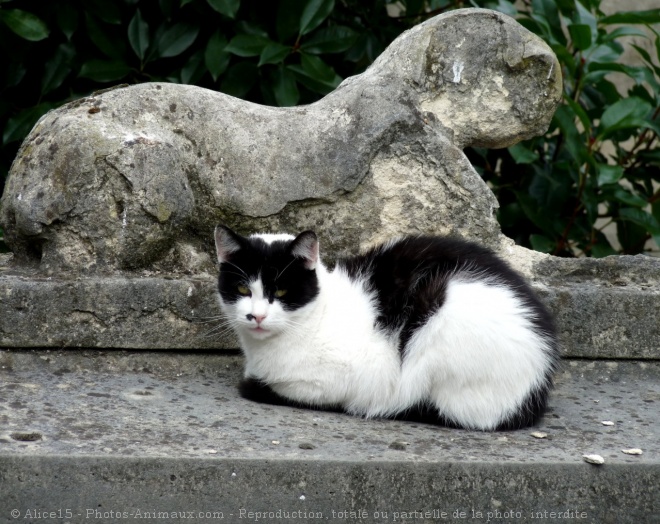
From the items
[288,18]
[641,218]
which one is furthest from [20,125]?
[641,218]

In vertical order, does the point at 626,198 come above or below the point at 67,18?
below

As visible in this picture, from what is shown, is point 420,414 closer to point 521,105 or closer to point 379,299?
point 379,299

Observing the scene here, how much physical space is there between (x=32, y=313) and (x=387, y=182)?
4.48ft

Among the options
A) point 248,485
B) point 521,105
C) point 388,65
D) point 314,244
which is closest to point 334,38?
point 388,65

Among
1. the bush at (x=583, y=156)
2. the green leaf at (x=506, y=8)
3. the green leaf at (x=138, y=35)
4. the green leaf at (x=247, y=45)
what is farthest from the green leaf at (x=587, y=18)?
the green leaf at (x=138, y=35)

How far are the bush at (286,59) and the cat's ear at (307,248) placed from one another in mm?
1360

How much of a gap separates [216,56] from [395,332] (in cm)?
181

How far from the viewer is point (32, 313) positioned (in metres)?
3.20

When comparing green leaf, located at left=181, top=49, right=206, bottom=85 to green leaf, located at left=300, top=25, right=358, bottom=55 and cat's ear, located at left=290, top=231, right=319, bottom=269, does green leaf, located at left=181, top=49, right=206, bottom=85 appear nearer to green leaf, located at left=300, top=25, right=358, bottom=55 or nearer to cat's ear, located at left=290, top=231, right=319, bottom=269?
green leaf, located at left=300, top=25, right=358, bottom=55

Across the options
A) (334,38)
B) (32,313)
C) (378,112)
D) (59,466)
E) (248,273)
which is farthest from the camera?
(334,38)

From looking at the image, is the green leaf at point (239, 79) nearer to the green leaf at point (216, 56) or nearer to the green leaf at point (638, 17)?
the green leaf at point (216, 56)

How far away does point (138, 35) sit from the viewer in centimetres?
423

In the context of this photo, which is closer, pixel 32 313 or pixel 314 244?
pixel 314 244

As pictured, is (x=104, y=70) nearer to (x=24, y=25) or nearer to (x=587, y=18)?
(x=24, y=25)
